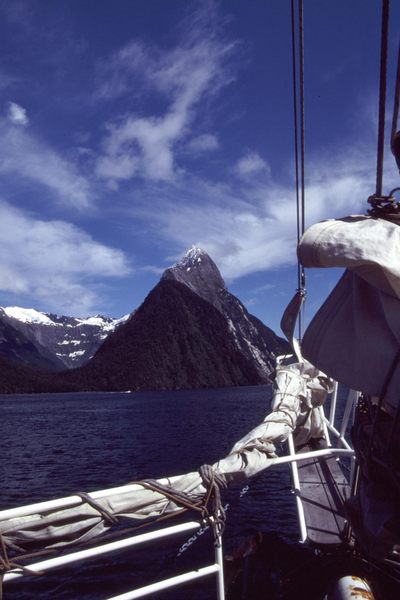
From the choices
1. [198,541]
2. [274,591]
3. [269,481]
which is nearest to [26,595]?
[198,541]

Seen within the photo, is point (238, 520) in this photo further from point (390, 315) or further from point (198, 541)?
point (390, 315)

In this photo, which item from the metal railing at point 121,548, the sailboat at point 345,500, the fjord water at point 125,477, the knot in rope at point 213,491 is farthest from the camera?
the fjord water at point 125,477

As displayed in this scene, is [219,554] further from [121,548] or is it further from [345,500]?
[345,500]

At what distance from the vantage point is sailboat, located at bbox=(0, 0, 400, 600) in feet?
9.04

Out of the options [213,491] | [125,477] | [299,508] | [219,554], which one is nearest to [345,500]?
[213,491]

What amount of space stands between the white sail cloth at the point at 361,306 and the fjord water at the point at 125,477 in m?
3.90

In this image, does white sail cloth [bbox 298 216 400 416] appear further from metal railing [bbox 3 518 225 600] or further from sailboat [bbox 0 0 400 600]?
metal railing [bbox 3 518 225 600]

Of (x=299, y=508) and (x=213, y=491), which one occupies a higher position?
(x=213, y=491)

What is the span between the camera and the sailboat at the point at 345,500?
2756mm

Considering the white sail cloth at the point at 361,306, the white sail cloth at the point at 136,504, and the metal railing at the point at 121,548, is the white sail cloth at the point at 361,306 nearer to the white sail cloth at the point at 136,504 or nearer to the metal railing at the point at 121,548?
the white sail cloth at the point at 136,504

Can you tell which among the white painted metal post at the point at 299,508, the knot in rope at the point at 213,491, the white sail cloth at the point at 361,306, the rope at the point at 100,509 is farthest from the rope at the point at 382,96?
the white painted metal post at the point at 299,508

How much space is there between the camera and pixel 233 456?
4.57 meters

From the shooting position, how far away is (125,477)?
31.7 m

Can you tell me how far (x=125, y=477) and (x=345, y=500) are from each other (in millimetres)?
30591
